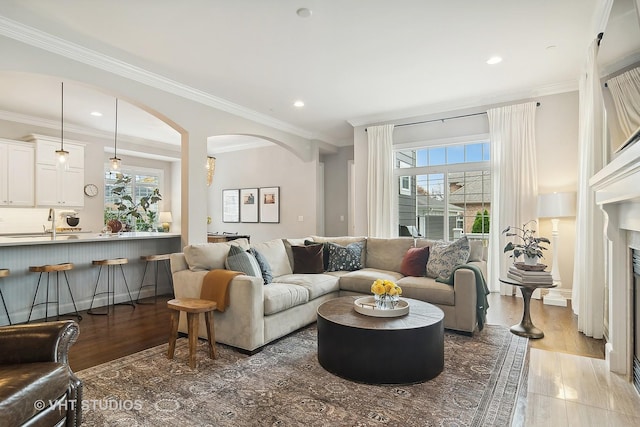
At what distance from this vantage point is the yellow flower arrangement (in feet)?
8.81

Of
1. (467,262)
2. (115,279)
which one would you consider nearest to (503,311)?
(467,262)

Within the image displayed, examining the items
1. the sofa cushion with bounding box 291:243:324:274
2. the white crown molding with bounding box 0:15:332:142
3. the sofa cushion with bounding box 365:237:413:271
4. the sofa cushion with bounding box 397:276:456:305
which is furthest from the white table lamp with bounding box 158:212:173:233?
the sofa cushion with bounding box 397:276:456:305

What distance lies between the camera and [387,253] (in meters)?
4.54

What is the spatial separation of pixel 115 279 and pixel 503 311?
506cm

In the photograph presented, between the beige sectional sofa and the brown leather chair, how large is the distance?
136cm

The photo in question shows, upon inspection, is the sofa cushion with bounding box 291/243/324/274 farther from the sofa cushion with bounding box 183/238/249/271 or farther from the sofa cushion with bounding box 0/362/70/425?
the sofa cushion with bounding box 0/362/70/425

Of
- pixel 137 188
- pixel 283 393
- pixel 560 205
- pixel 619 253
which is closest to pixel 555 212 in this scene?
pixel 560 205

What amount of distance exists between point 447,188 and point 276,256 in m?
3.27

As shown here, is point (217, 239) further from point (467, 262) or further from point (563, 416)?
point (563, 416)

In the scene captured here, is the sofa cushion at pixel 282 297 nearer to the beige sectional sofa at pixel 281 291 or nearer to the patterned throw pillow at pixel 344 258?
the beige sectional sofa at pixel 281 291

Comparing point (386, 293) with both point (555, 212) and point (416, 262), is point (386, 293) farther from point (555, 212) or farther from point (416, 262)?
point (555, 212)

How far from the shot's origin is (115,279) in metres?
4.73

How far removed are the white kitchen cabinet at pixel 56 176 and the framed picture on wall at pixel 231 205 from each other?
304 cm

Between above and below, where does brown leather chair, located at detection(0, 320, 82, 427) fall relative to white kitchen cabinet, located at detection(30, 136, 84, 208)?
below
